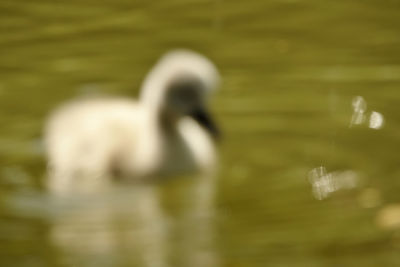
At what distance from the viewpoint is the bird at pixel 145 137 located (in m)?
4.39

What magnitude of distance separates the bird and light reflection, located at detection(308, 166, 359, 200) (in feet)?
1.29

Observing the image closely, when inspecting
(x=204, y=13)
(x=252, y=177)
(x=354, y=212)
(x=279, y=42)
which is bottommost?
(x=354, y=212)

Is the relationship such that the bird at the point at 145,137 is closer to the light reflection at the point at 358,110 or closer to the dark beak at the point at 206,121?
the dark beak at the point at 206,121

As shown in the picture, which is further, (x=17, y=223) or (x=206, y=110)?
(x=206, y=110)

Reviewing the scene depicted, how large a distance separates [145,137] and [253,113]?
48cm

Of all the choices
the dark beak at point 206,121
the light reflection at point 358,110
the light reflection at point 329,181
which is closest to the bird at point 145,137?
the dark beak at point 206,121

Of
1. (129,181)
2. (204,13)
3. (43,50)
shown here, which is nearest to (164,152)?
(129,181)

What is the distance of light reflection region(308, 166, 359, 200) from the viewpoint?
416 centimetres

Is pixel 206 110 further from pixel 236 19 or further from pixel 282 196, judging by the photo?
pixel 236 19

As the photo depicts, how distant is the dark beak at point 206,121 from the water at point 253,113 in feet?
0.30

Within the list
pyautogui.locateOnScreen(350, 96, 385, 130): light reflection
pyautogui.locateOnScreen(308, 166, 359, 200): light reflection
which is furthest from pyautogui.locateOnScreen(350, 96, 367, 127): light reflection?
pyautogui.locateOnScreen(308, 166, 359, 200): light reflection

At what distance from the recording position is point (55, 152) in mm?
4500

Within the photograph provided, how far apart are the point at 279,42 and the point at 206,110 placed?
1.02 m

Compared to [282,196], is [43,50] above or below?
above
